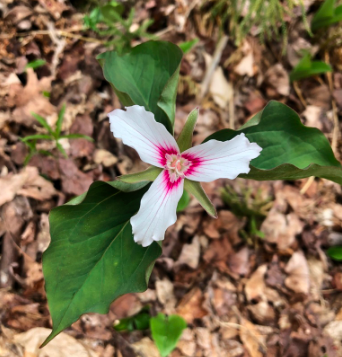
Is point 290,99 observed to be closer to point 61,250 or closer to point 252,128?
point 252,128

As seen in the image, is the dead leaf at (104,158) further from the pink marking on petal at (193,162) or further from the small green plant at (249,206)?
the pink marking on petal at (193,162)

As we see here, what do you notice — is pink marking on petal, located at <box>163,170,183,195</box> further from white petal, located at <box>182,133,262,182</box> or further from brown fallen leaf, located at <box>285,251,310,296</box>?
brown fallen leaf, located at <box>285,251,310,296</box>

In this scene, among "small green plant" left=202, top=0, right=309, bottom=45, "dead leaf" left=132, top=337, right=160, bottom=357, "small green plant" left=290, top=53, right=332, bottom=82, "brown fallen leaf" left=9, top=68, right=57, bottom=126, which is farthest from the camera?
"small green plant" left=202, top=0, right=309, bottom=45

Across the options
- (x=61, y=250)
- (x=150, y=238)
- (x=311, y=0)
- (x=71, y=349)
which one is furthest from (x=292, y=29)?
(x=71, y=349)

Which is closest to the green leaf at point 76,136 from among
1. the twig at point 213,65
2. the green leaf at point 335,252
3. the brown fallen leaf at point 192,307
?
the twig at point 213,65

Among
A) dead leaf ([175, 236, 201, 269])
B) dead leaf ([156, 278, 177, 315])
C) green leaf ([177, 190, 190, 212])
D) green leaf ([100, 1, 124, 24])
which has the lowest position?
dead leaf ([156, 278, 177, 315])

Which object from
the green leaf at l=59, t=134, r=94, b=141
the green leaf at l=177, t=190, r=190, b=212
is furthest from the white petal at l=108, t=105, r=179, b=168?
the green leaf at l=59, t=134, r=94, b=141
